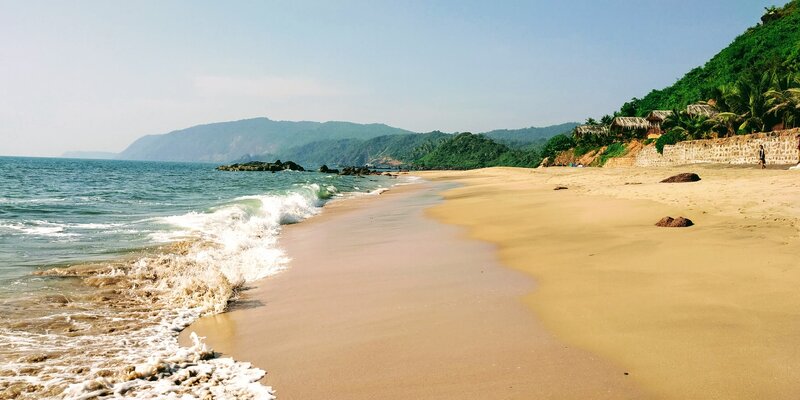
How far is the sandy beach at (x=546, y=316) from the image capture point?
147 inches

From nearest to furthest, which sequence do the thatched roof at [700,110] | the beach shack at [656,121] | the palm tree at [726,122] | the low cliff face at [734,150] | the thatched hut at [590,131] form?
the low cliff face at [734,150], the palm tree at [726,122], the thatched roof at [700,110], the beach shack at [656,121], the thatched hut at [590,131]

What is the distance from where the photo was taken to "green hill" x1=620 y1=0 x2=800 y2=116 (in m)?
39.0

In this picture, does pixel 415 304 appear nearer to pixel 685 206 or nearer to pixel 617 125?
pixel 685 206

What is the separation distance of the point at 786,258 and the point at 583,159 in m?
54.4

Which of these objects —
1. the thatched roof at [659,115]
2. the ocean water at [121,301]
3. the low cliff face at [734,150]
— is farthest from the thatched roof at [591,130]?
the ocean water at [121,301]

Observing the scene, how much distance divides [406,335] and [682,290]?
3.35m

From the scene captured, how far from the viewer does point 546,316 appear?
5281 mm

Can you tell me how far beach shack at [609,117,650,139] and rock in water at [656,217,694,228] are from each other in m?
42.1

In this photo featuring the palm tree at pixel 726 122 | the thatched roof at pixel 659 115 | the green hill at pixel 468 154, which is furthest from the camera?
the green hill at pixel 468 154

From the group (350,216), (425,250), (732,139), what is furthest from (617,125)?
(425,250)

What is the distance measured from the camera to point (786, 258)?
6422 millimetres

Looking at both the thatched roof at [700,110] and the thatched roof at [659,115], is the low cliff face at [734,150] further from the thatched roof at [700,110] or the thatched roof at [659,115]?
the thatched roof at [659,115]

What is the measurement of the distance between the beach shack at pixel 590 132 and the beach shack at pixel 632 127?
27.6 ft

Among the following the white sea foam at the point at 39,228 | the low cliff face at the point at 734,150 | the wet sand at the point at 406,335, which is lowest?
the wet sand at the point at 406,335
